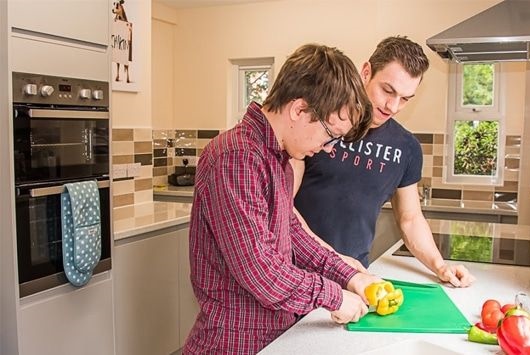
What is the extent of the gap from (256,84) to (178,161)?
3.07ft

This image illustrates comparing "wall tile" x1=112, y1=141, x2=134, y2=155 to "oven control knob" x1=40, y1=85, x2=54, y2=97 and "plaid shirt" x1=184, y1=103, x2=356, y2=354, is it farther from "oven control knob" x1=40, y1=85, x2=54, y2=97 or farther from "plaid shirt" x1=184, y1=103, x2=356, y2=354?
"plaid shirt" x1=184, y1=103, x2=356, y2=354

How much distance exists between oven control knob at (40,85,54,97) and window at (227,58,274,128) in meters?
2.75

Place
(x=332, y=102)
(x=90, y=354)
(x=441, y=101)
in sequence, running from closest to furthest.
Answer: (x=332, y=102) → (x=90, y=354) → (x=441, y=101)

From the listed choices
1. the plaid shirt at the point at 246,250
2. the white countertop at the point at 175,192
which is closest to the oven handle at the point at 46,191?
the plaid shirt at the point at 246,250

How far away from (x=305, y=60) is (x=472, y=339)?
2.35 feet

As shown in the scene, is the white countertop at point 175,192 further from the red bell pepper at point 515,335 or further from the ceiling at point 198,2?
the red bell pepper at point 515,335

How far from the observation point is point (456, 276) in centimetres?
179

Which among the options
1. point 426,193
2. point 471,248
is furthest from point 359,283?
point 426,193

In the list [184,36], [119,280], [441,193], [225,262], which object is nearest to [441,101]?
[441,193]

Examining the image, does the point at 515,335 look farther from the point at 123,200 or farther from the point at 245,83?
the point at 245,83

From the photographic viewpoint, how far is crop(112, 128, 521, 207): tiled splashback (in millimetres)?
3221

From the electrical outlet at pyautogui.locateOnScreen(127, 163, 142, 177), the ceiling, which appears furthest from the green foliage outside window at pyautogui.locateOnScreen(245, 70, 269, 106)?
the electrical outlet at pyautogui.locateOnScreen(127, 163, 142, 177)

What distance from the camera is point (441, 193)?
13.8 feet

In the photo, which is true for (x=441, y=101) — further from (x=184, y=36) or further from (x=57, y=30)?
(x=57, y=30)
